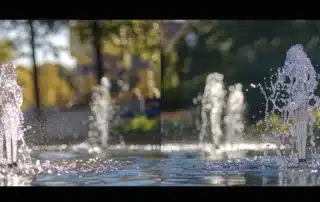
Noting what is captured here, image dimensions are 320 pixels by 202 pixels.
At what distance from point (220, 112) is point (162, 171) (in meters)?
1.63

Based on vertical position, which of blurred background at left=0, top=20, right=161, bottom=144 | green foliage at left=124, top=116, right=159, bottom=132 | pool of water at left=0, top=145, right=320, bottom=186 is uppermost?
blurred background at left=0, top=20, right=161, bottom=144

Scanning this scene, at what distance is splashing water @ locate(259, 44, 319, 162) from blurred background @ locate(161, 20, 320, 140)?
0.13 meters

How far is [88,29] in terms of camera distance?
8367mm

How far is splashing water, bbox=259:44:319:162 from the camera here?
7977mm

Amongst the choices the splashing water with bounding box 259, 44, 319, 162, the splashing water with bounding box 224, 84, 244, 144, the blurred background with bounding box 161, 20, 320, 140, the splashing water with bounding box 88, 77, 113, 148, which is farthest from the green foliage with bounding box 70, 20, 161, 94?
the splashing water with bounding box 259, 44, 319, 162

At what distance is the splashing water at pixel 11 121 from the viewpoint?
7910 mm

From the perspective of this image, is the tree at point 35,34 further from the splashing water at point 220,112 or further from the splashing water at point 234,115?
the splashing water at point 234,115

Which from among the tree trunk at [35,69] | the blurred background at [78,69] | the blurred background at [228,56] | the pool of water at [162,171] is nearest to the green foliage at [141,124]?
the blurred background at [78,69]

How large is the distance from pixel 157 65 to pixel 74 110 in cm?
122

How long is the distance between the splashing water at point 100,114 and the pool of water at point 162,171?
29cm

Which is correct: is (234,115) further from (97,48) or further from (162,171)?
(97,48)

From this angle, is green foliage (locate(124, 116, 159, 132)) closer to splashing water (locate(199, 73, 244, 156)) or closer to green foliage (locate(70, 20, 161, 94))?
green foliage (locate(70, 20, 161, 94))
